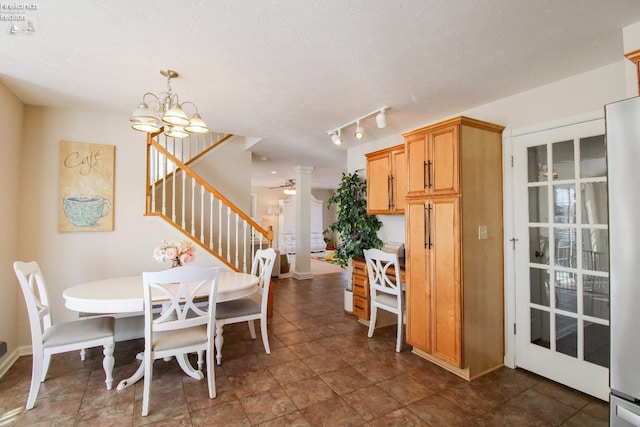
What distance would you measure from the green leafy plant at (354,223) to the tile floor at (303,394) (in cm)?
135

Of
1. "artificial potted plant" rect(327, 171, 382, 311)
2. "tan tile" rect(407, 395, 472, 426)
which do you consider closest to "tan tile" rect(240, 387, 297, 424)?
"tan tile" rect(407, 395, 472, 426)

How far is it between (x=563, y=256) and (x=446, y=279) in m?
0.95

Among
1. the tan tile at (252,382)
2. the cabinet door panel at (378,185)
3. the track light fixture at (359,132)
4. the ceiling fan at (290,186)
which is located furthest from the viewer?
the ceiling fan at (290,186)

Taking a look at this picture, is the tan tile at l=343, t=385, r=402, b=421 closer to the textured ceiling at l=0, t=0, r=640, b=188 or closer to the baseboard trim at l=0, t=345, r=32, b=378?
the textured ceiling at l=0, t=0, r=640, b=188

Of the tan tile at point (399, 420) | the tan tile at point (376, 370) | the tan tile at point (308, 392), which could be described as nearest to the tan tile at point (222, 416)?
the tan tile at point (308, 392)

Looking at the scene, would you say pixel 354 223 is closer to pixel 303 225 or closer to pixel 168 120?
pixel 303 225

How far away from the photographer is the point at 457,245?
245 centimetres

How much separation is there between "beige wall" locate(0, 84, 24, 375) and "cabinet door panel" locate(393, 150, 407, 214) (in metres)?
3.83

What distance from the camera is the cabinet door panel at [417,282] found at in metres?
2.73

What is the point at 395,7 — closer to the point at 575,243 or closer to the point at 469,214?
the point at 469,214

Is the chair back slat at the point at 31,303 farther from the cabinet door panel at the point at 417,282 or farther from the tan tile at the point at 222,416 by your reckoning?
the cabinet door panel at the point at 417,282

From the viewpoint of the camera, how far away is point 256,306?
2969 millimetres

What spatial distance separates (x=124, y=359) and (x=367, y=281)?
269 cm

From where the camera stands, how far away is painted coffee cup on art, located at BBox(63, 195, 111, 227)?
3.13 metres
